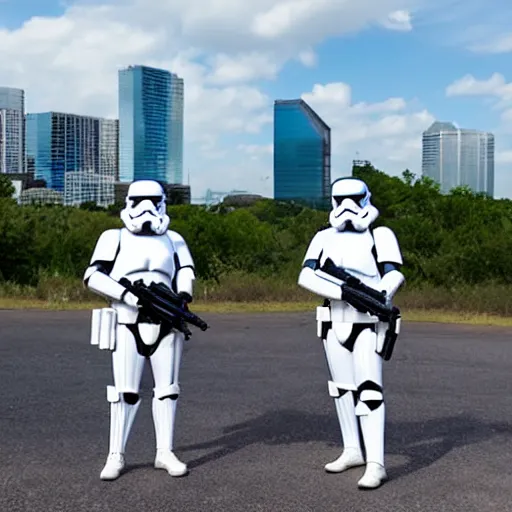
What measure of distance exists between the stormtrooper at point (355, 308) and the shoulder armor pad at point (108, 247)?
1.34 m

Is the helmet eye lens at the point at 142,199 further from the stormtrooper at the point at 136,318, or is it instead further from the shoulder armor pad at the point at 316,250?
the shoulder armor pad at the point at 316,250

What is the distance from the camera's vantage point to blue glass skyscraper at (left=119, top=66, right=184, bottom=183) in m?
29.2

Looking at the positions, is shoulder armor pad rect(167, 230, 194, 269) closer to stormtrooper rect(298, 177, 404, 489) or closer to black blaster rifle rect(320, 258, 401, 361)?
stormtrooper rect(298, 177, 404, 489)

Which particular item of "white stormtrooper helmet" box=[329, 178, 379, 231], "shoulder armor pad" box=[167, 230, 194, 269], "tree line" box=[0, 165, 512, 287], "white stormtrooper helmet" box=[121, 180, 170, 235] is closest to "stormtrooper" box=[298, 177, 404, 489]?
"white stormtrooper helmet" box=[329, 178, 379, 231]

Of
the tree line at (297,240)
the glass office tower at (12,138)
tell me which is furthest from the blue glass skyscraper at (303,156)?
the glass office tower at (12,138)

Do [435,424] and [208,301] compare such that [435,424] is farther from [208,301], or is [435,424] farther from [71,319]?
[208,301]

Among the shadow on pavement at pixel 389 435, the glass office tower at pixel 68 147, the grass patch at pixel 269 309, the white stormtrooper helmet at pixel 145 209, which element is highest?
the glass office tower at pixel 68 147

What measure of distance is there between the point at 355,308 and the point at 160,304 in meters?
1.35

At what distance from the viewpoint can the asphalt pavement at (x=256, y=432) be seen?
5.50 meters

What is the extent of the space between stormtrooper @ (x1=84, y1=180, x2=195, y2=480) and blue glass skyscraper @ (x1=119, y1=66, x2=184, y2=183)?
66.4ft

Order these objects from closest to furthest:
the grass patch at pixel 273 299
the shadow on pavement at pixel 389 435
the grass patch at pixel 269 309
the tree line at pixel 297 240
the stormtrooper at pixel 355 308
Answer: the stormtrooper at pixel 355 308 < the shadow on pavement at pixel 389 435 < the grass patch at pixel 269 309 < the grass patch at pixel 273 299 < the tree line at pixel 297 240

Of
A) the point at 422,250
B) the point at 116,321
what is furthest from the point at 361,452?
the point at 422,250

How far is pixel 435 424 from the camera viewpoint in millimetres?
7602

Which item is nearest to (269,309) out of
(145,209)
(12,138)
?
(145,209)
